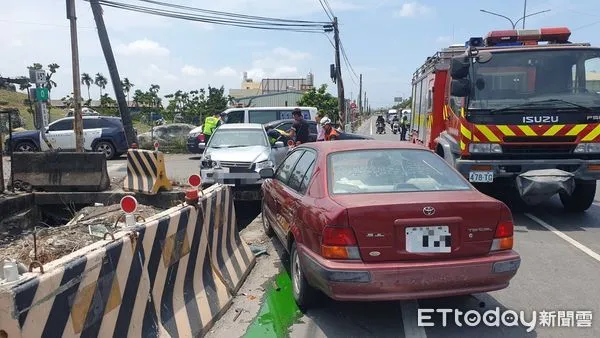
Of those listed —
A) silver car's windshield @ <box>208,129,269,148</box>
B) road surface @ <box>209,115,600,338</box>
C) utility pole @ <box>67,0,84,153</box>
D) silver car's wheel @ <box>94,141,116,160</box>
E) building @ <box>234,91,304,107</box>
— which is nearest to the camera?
road surface @ <box>209,115,600,338</box>

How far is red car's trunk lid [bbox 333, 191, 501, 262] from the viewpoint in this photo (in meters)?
3.64

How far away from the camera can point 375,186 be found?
4.15m

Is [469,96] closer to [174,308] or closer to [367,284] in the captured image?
[367,284]

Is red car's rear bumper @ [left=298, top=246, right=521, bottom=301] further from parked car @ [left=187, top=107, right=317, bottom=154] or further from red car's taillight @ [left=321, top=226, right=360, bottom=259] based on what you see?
parked car @ [left=187, top=107, right=317, bottom=154]

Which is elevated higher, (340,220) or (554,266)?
(340,220)

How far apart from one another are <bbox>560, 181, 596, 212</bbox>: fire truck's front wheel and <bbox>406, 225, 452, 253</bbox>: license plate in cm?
525

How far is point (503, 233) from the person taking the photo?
3.88m

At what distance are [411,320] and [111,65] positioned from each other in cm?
1460

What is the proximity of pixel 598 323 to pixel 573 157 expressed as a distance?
4.07 meters

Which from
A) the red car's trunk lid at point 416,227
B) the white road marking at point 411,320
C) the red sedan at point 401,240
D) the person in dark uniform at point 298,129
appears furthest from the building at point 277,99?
the red car's trunk lid at point 416,227

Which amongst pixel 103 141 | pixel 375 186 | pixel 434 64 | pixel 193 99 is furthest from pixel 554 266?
pixel 193 99

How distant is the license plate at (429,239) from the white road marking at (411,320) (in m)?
0.72

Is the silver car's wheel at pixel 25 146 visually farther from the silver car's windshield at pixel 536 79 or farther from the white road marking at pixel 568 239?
the white road marking at pixel 568 239

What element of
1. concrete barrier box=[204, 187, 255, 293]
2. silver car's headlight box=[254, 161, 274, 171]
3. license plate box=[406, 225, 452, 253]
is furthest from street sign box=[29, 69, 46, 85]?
license plate box=[406, 225, 452, 253]
